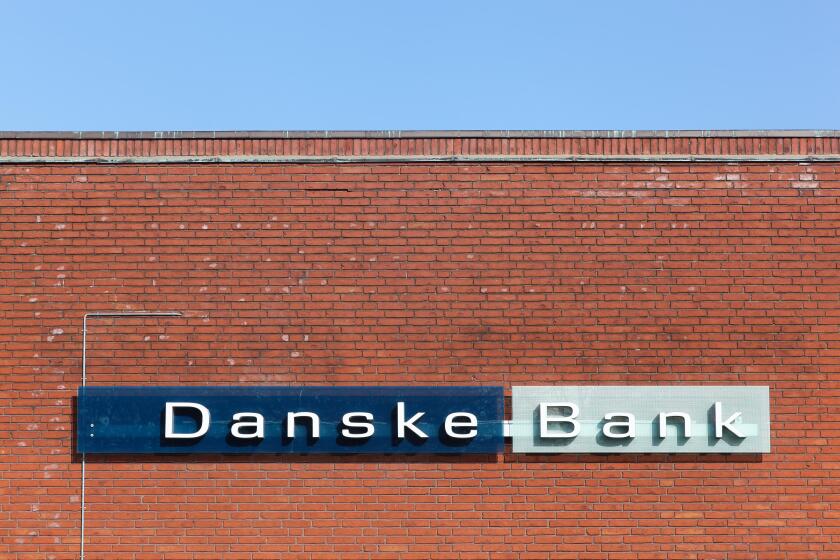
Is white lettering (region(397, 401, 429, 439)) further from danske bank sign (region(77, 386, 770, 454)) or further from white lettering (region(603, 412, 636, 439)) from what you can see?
white lettering (region(603, 412, 636, 439))

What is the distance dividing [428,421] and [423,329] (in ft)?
3.48

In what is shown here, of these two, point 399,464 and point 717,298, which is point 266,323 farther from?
point 717,298

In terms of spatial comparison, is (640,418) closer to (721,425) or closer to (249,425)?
(721,425)

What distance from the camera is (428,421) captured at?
549 inches

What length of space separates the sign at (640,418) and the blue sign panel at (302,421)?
43cm

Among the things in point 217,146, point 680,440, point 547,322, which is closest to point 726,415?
point 680,440

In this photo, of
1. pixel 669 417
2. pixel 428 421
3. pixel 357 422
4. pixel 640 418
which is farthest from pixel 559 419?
pixel 357 422

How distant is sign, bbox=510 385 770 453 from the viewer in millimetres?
13930

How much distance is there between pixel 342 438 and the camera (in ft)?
45.8

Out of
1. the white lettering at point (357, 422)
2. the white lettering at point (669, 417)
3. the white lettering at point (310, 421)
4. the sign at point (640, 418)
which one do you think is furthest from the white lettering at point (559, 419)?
the white lettering at point (310, 421)

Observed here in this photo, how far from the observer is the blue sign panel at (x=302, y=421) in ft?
45.7

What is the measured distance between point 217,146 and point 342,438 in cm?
377

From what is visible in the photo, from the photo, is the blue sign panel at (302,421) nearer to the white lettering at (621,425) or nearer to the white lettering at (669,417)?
the white lettering at (621,425)

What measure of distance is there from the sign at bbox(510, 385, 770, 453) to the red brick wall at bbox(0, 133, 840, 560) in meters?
0.14
